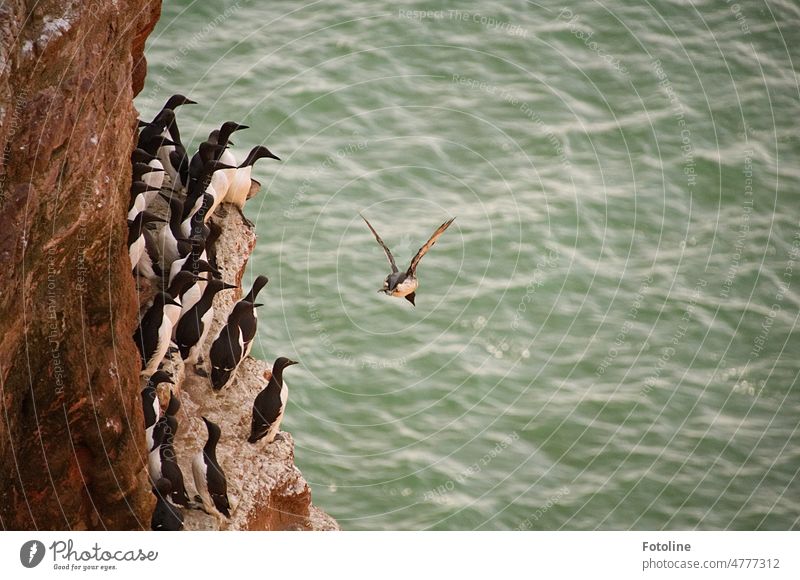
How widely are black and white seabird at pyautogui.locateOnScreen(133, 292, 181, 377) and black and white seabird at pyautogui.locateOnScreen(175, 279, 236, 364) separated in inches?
20.0

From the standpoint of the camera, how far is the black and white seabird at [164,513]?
677cm

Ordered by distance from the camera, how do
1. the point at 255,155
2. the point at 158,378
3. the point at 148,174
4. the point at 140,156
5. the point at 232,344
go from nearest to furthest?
the point at 158,378 < the point at 232,344 < the point at 140,156 < the point at 148,174 < the point at 255,155

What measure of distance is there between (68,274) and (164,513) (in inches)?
73.5

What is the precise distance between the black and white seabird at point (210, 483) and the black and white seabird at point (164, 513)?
0.65 feet

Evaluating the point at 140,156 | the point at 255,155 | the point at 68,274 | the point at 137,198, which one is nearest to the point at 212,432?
the point at 137,198

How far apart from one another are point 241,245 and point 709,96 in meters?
10.9

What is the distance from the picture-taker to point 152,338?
7.18m

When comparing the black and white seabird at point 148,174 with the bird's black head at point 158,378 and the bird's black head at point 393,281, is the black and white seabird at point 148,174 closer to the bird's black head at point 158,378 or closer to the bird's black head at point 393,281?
the bird's black head at point 158,378

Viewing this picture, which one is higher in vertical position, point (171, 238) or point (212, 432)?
point (171, 238)

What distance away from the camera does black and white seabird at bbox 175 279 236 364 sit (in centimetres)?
786

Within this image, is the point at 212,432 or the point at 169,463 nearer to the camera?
the point at 169,463

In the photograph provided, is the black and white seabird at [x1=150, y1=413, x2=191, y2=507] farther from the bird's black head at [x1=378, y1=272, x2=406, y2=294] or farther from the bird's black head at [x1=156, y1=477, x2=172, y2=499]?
the bird's black head at [x1=378, y1=272, x2=406, y2=294]

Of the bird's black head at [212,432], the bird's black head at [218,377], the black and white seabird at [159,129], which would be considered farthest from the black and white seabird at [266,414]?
the black and white seabird at [159,129]

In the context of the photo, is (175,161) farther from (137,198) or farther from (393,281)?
(393,281)
